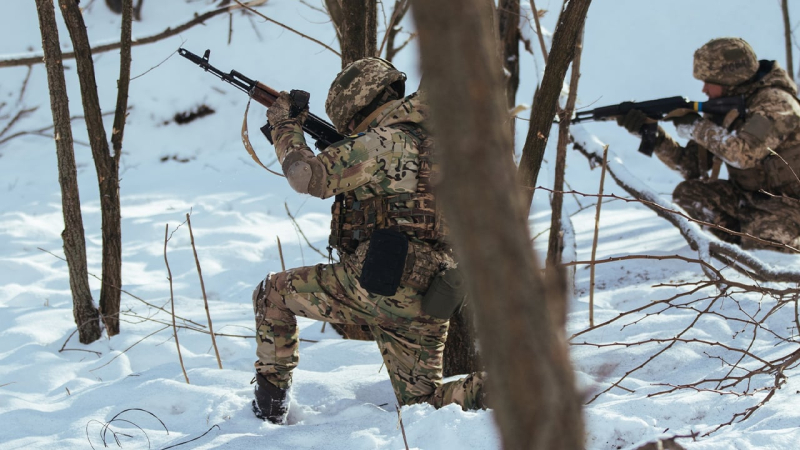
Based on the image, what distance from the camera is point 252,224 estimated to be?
271 inches

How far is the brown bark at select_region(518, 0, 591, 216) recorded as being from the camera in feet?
8.09

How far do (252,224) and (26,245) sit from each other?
197 centimetres

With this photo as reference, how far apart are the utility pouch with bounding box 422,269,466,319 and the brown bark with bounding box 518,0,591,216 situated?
0.38m

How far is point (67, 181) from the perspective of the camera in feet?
11.1

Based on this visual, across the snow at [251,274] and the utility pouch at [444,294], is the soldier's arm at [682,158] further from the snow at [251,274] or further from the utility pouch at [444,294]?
the utility pouch at [444,294]

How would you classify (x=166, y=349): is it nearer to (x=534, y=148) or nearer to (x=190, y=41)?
(x=534, y=148)

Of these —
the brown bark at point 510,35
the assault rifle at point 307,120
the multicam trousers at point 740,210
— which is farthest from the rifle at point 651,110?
the assault rifle at point 307,120

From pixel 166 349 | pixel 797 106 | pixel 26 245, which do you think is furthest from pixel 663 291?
pixel 26 245

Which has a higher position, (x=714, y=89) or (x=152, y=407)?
(x=714, y=89)

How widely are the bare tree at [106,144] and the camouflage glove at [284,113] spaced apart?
1110 millimetres

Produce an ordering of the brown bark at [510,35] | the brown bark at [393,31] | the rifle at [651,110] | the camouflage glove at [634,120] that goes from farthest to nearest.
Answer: the brown bark at [510,35] → the camouflage glove at [634,120] → the rifle at [651,110] → the brown bark at [393,31]

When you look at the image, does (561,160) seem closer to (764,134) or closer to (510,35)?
(764,134)

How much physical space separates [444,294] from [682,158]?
146 inches

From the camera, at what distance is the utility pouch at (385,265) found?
240 cm
